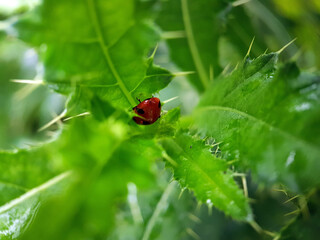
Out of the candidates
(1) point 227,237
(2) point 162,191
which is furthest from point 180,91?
(1) point 227,237

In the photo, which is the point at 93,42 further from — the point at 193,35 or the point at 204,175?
the point at 193,35

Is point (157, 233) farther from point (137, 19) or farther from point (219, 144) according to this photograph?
point (137, 19)

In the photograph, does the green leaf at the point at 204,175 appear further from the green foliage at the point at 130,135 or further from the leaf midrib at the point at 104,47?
the leaf midrib at the point at 104,47

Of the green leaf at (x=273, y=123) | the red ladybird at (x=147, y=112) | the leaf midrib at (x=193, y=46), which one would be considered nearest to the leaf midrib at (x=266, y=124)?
the green leaf at (x=273, y=123)

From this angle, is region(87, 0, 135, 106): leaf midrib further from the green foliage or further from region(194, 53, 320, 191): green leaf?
region(194, 53, 320, 191): green leaf

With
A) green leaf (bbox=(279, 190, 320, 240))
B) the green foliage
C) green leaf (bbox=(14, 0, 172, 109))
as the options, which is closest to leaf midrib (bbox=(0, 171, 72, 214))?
the green foliage

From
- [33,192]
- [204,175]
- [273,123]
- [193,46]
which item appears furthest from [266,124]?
[193,46]
